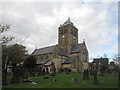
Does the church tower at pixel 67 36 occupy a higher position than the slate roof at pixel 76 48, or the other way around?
the church tower at pixel 67 36

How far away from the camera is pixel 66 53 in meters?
62.8

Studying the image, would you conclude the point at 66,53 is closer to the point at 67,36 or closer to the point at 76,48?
the point at 76,48

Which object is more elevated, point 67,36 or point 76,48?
point 67,36

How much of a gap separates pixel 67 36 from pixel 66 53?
732 cm

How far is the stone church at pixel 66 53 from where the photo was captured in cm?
5493

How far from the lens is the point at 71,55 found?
62.4 m

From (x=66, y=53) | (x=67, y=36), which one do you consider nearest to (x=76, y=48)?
(x=66, y=53)

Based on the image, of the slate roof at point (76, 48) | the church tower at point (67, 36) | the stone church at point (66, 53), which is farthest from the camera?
the church tower at point (67, 36)

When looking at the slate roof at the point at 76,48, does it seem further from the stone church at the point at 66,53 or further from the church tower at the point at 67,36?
the church tower at the point at 67,36

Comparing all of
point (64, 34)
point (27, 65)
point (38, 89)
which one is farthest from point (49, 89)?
point (64, 34)

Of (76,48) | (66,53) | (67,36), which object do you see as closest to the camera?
(66,53)

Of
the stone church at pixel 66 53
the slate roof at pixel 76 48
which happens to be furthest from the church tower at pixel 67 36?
the slate roof at pixel 76 48

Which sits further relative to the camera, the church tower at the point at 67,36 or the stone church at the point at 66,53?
the church tower at the point at 67,36

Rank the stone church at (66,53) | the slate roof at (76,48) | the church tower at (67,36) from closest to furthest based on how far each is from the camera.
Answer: the stone church at (66,53) → the slate roof at (76,48) → the church tower at (67,36)
